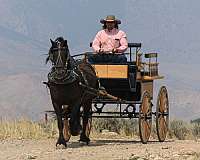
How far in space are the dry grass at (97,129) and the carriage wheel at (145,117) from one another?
287 cm

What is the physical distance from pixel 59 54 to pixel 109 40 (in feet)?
8.37

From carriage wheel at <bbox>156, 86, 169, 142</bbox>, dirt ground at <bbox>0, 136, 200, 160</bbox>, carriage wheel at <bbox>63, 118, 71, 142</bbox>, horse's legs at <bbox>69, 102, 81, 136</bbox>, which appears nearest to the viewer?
dirt ground at <bbox>0, 136, 200, 160</bbox>

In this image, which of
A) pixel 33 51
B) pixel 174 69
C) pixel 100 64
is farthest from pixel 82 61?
pixel 33 51

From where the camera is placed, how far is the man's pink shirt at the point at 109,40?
1919 cm

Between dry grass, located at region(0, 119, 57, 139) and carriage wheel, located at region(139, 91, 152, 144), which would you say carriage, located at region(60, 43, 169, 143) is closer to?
carriage wheel, located at region(139, 91, 152, 144)

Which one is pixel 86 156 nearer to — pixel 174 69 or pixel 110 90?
pixel 110 90

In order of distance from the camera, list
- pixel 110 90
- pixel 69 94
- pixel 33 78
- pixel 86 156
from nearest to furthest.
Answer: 1. pixel 86 156
2. pixel 69 94
3. pixel 110 90
4. pixel 33 78

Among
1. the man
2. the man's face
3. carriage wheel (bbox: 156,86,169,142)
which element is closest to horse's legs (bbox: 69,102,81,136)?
the man

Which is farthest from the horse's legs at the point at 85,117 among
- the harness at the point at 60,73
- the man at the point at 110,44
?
the harness at the point at 60,73

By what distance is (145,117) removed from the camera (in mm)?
19094

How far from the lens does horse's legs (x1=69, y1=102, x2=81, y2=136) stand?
56.7 feet

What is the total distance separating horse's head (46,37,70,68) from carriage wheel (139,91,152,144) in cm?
258

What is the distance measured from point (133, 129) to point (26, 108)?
60360mm

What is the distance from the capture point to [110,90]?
1966cm
